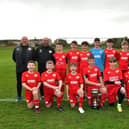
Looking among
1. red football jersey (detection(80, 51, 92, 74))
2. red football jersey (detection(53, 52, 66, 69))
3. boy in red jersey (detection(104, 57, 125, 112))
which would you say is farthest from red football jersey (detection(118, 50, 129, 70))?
red football jersey (detection(53, 52, 66, 69))

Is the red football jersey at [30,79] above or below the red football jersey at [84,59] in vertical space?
below

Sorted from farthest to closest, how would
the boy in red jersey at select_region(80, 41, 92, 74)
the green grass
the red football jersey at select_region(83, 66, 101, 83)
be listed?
the boy in red jersey at select_region(80, 41, 92, 74) → the red football jersey at select_region(83, 66, 101, 83) → the green grass

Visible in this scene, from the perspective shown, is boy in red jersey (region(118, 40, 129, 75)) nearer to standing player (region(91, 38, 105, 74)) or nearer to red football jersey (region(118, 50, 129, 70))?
red football jersey (region(118, 50, 129, 70))

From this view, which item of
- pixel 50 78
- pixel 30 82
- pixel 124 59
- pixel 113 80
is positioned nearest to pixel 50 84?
pixel 50 78

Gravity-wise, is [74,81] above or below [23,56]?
below

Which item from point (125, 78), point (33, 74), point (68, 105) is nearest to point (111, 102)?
point (125, 78)

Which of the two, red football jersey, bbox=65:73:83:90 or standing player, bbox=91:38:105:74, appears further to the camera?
standing player, bbox=91:38:105:74

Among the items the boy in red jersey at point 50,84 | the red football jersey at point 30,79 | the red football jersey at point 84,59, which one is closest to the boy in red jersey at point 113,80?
the red football jersey at point 84,59

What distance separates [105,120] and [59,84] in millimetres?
1328

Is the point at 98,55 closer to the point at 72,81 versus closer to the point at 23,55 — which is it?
the point at 72,81

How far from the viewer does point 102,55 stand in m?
5.34

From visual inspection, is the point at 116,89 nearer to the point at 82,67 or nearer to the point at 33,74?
the point at 82,67

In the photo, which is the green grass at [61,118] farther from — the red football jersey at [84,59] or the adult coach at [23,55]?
the red football jersey at [84,59]

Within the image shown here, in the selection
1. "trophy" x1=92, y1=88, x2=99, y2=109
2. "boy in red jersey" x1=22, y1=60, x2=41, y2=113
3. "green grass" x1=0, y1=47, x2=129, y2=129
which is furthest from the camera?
"boy in red jersey" x1=22, y1=60, x2=41, y2=113
